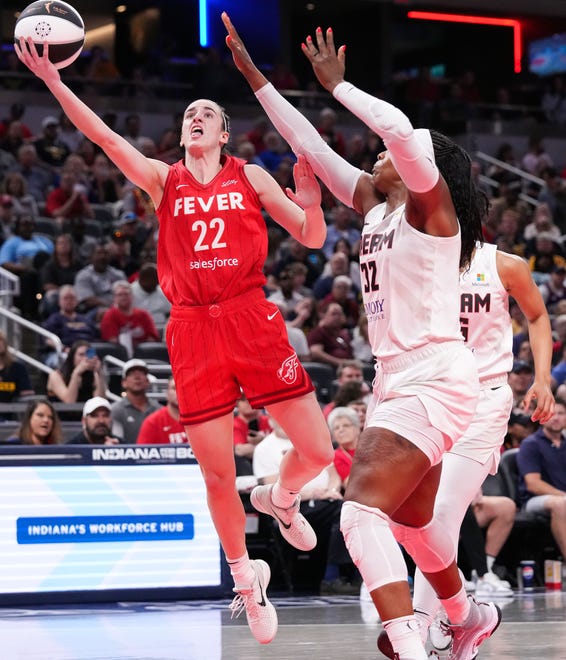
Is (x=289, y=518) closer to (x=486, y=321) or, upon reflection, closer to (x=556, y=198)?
(x=486, y=321)

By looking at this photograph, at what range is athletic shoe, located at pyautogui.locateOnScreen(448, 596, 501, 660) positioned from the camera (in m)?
5.41

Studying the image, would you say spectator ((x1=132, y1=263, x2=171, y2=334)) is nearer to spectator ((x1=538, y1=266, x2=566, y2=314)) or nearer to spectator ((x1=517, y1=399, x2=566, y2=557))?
spectator ((x1=517, y1=399, x2=566, y2=557))

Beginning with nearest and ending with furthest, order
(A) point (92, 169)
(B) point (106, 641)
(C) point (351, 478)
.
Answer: (C) point (351, 478), (B) point (106, 641), (A) point (92, 169)

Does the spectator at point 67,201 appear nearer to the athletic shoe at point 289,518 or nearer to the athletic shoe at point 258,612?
the athletic shoe at point 289,518

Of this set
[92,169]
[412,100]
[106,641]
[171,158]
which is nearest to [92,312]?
[92,169]

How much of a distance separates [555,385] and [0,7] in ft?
51.2

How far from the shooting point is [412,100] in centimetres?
2447

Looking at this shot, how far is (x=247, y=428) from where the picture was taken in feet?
35.2

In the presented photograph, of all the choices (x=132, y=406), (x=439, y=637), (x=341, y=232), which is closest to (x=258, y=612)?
(x=439, y=637)

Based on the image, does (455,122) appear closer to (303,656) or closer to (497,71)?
(497,71)

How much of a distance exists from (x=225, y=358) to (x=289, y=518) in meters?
1.02

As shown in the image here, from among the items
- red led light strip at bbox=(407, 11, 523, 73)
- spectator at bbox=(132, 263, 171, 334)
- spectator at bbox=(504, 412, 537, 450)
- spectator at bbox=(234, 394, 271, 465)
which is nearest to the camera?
spectator at bbox=(234, 394, 271, 465)

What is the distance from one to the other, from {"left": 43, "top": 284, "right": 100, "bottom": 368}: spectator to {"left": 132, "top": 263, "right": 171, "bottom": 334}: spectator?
2.95ft

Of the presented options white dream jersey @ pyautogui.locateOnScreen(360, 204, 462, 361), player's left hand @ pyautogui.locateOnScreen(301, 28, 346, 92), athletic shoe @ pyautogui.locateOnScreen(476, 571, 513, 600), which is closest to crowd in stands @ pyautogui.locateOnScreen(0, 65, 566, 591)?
athletic shoe @ pyautogui.locateOnScreen(476, 571, 513, 600)
